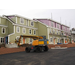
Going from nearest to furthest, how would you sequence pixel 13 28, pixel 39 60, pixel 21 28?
pixel 39 60
pixel 13 28
pixel 21 28

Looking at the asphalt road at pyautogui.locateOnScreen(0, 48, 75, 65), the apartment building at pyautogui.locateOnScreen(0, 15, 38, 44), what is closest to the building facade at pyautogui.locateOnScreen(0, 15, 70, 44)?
the apartment building at pyautogui.locateOnScreen(0, 15, 38, 44)

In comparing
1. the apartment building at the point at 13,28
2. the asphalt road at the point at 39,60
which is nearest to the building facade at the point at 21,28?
the apartment building at the point at 13,28

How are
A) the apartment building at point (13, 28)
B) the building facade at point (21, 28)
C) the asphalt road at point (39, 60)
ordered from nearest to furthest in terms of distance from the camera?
the asphalt road at point (39, 60)
the apartment building at point (13, 28)
the building facade at point (21, 28)

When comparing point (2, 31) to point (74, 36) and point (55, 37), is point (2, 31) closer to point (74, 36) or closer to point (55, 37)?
point (55, 37)

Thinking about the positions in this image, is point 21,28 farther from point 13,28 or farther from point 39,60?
point 39,60

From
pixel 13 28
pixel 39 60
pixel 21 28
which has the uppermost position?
pixel 21 28

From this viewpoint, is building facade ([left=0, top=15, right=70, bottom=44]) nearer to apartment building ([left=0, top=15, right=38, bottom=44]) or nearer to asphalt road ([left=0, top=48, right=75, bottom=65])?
apartment building ([left=0, top=15, right=38, bottom=44])

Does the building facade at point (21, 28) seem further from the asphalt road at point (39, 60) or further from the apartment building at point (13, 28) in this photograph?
the asphalt road at point (39, 60)

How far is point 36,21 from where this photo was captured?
34.8m

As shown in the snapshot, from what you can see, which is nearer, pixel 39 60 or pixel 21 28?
pixel 39 60

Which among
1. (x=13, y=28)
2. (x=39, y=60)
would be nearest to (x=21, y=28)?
(x=13, y=28)

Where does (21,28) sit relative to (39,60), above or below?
above

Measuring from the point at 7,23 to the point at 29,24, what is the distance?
734 cm
